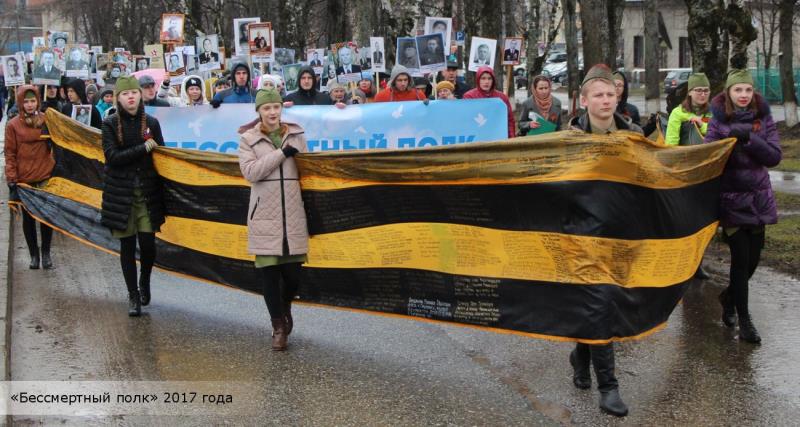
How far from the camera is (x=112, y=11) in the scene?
52719 millimetres

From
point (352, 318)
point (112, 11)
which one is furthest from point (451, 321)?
point (112, 11)

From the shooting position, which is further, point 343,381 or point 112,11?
point 112,11

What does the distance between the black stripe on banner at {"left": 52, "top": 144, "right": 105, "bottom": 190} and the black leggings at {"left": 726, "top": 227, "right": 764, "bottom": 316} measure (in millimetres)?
5295

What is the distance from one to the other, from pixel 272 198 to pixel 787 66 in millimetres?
22649

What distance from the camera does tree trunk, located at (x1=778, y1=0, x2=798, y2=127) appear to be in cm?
2455

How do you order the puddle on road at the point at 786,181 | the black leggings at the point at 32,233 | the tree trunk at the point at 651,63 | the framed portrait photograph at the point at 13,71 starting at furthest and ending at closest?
the tree trunk at the point at 651,63, the framed portrait photograph at the point at 13,71, the puddle on road at the point at 786,181, the black leggings at the point at 32,233

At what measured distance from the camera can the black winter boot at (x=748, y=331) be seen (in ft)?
21.8

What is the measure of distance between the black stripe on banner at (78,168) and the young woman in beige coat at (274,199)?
9.28 ft

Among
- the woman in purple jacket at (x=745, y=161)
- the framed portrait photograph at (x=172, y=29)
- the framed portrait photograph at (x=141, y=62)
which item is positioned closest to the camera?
the woman in purple jacket at (x=745, y=161)

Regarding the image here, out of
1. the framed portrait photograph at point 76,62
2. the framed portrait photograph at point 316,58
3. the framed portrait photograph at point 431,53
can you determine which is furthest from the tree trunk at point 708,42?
the framed portrait photograph at point 76,62

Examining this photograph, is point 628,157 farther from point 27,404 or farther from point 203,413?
point 27,404

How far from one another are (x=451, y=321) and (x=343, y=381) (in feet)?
2.42

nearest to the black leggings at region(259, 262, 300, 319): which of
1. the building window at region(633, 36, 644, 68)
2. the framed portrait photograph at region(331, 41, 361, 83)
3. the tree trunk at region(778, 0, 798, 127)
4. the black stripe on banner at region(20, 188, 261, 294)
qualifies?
the black stripe on banner at region(20, 188, 261, 294)

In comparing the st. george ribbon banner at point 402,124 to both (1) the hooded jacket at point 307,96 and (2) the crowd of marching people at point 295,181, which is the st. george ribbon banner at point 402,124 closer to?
(2) the crowd of marching people at point 295,181
